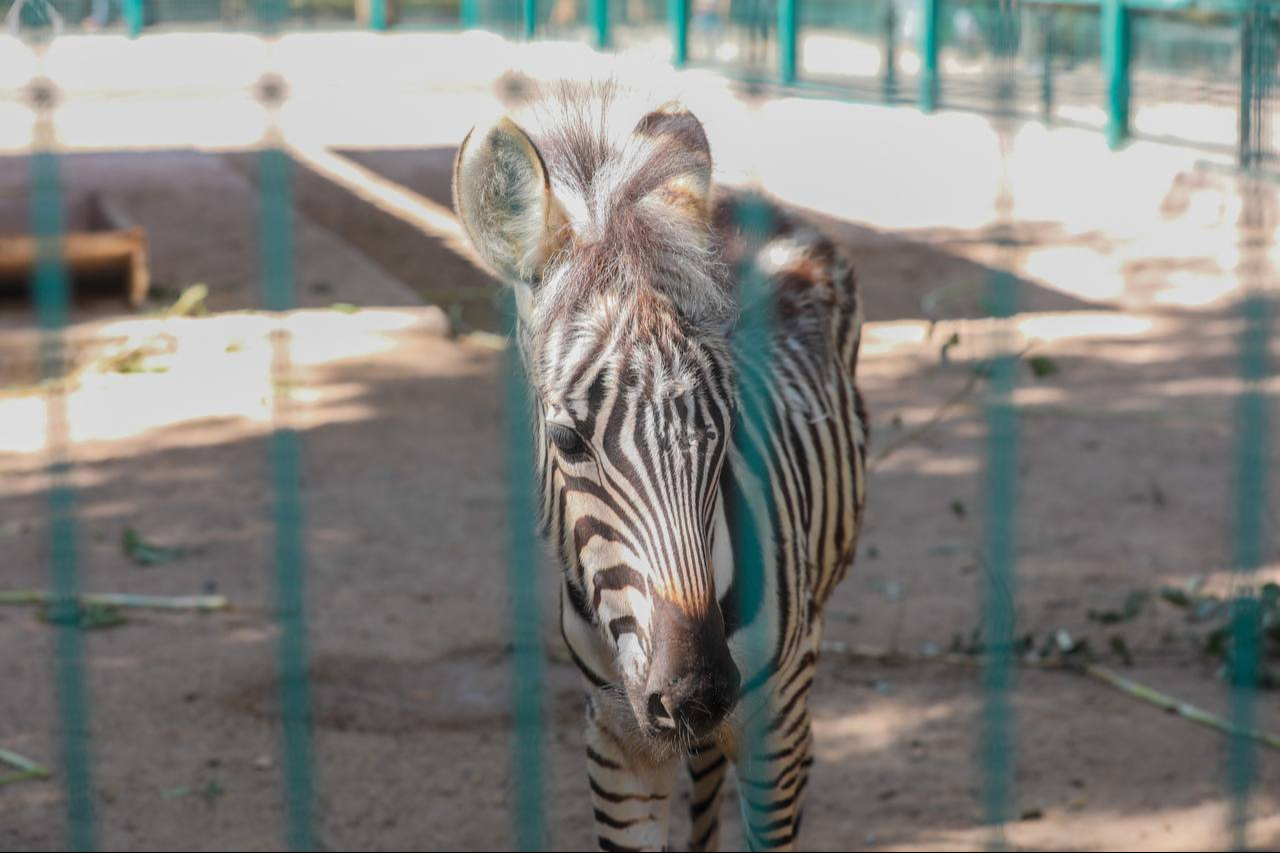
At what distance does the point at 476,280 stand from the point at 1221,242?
5.33m

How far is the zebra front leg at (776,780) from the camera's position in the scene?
3076 mm

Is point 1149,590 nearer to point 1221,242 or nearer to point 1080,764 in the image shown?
point 1080,764

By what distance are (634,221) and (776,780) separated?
132 centimetres

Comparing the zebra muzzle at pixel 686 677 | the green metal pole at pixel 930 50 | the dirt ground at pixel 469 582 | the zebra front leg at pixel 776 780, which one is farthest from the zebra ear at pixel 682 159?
the green metal pole at pixel 930 50

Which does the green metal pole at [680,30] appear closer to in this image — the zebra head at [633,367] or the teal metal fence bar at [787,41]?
the teal metal fence bar at [787,41]

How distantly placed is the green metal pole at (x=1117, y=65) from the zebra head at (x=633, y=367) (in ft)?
37.3

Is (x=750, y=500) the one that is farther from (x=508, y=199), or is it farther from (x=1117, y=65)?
(x=1117, y=65)

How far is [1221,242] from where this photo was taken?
11.0 metres

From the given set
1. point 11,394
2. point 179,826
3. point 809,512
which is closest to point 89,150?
point 11,394

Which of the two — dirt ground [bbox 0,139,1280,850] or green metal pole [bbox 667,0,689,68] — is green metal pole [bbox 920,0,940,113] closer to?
green metal pole [bbox 667,0,689,68]

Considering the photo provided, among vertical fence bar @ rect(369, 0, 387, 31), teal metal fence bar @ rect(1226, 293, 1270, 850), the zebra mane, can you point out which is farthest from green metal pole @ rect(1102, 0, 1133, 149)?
the zebra mane

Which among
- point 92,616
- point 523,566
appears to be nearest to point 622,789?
point 523,566

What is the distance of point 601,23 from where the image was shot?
1700 centimetres

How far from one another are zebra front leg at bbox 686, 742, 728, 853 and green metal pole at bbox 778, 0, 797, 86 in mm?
13022
